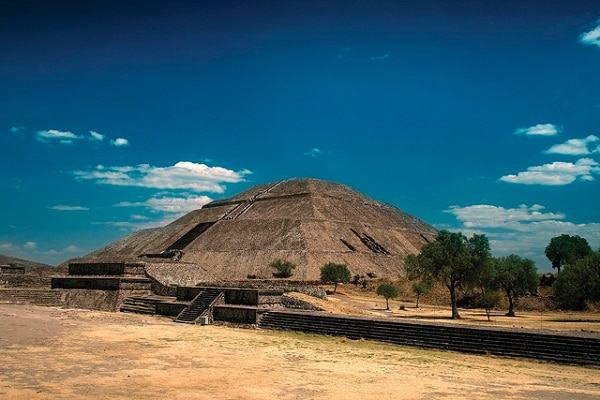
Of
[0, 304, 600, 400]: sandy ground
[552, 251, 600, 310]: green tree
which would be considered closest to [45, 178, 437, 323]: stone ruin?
[0, 304, 600, 400]: sandy ground

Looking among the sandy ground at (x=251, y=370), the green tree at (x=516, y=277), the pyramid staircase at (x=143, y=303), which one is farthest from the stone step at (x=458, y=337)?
the green tree at (x=516, y=277)

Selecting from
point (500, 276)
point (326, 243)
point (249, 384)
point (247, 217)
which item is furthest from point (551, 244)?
point (249, 384)

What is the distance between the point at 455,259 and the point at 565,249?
134 ft

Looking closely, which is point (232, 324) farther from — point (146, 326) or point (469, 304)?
point (469, 304)

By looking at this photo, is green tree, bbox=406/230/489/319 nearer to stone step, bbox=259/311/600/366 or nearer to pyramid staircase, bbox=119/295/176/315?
stone step, bbox=259/311/600/366

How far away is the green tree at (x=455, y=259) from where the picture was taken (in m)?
33.9

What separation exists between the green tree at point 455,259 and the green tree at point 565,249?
37159 millimetres

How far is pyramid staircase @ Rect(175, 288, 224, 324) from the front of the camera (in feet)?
87.1

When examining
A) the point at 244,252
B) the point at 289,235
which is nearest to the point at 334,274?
the point at 244,252

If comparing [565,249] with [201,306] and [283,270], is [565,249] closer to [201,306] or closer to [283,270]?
[283,270]

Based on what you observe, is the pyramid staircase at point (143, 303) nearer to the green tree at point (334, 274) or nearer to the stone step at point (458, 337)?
the stone step at point (458, 337)

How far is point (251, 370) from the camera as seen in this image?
44.9 ft

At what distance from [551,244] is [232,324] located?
57.5 metres

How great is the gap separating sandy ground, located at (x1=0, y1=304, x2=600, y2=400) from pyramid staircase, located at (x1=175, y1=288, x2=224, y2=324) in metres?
5.09
